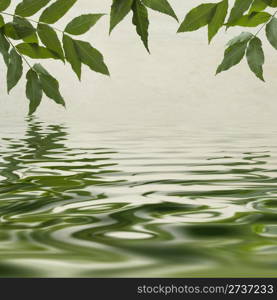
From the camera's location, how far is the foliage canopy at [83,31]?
3.12 metres

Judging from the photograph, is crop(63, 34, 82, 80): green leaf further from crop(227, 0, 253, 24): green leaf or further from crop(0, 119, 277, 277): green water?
crop(0, 119, 277, 277): green water

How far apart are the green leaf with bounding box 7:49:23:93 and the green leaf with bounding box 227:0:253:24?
79 centimetres

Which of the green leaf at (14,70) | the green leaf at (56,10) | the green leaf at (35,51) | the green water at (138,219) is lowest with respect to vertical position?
the green water at (138,219)

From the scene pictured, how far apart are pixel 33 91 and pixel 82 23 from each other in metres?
0.33

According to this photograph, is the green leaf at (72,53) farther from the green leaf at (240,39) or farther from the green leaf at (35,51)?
the green leaf at (240,39)

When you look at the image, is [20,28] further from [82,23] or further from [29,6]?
[82,23]

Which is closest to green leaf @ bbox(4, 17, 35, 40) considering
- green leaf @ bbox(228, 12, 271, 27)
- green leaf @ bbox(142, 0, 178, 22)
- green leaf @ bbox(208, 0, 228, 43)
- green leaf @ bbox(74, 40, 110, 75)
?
green leaf @ bbox(74, 40, 110, 75)

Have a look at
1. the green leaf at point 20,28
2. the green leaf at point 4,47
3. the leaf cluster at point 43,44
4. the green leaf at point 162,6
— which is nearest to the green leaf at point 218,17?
the green leaf at point 162,6

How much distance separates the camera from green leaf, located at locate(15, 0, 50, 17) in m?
3.15

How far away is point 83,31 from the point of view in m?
3.22

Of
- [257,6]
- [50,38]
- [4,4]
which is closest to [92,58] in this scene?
[50,38]

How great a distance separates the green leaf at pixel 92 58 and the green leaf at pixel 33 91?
0.80 ft
